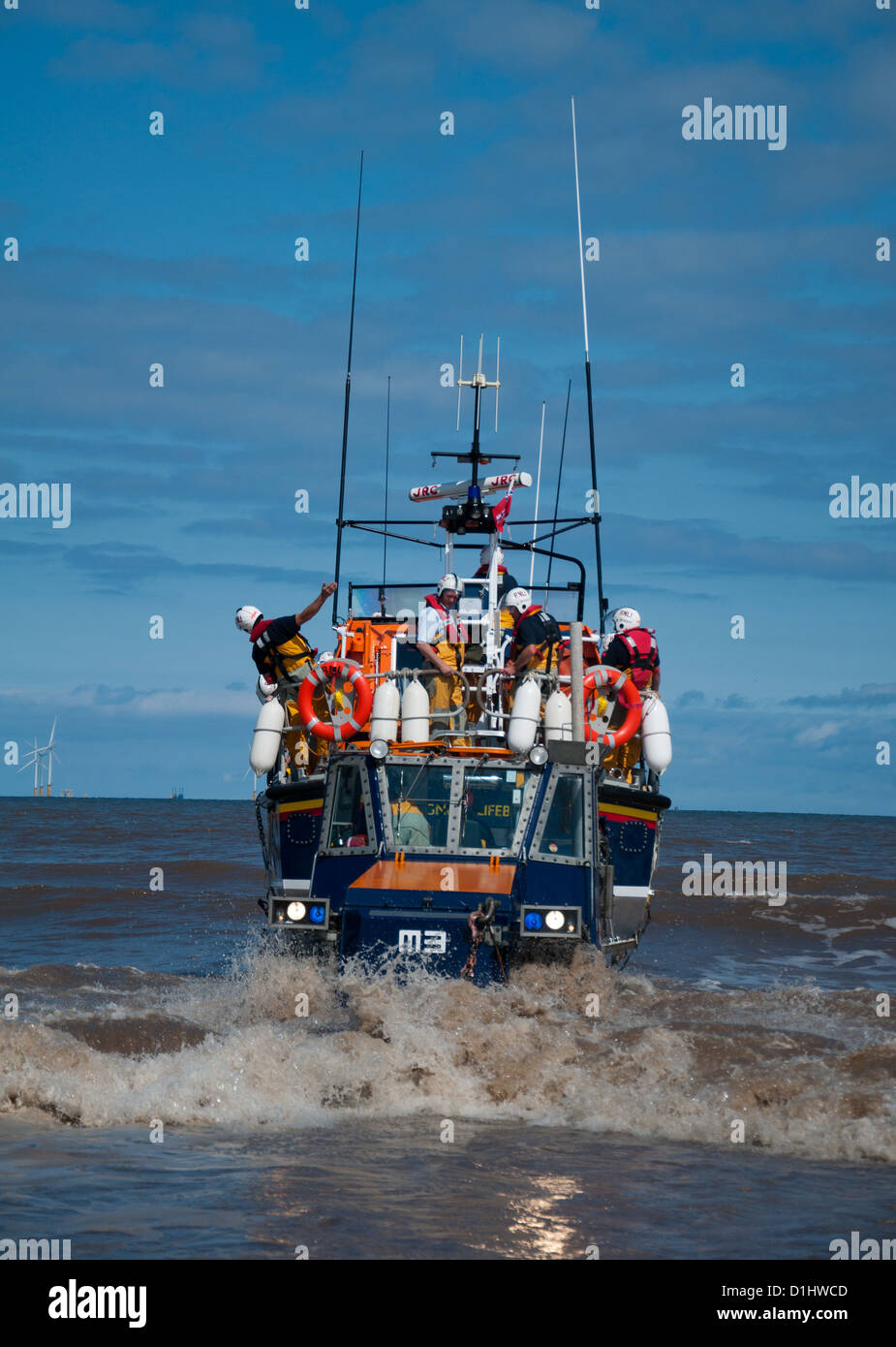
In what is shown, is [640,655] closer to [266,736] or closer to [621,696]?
[621,696]

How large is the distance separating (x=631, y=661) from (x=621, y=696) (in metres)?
0.45

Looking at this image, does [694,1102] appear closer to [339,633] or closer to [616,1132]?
[616,1132]

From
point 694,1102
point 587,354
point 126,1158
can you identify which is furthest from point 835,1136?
point 587,354

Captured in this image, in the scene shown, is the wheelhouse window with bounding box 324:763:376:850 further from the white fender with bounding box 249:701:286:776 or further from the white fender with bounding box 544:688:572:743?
the white fender with bounding box 249:701:286:776

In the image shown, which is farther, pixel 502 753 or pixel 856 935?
pixel 856 935

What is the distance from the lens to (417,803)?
38.1ft

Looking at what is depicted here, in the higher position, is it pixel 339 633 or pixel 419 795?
pixel 339 633

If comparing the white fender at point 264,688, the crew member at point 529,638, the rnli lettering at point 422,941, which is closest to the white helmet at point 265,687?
the white fender at point 264,688

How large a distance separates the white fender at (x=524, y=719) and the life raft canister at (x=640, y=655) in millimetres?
2393

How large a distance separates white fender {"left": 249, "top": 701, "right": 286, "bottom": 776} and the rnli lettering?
4486 mm

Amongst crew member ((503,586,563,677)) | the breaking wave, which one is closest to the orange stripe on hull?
the breaking wave

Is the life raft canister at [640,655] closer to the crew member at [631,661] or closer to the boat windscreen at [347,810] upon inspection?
the crew member at [631,661]

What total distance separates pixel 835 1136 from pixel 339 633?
8887 mm
